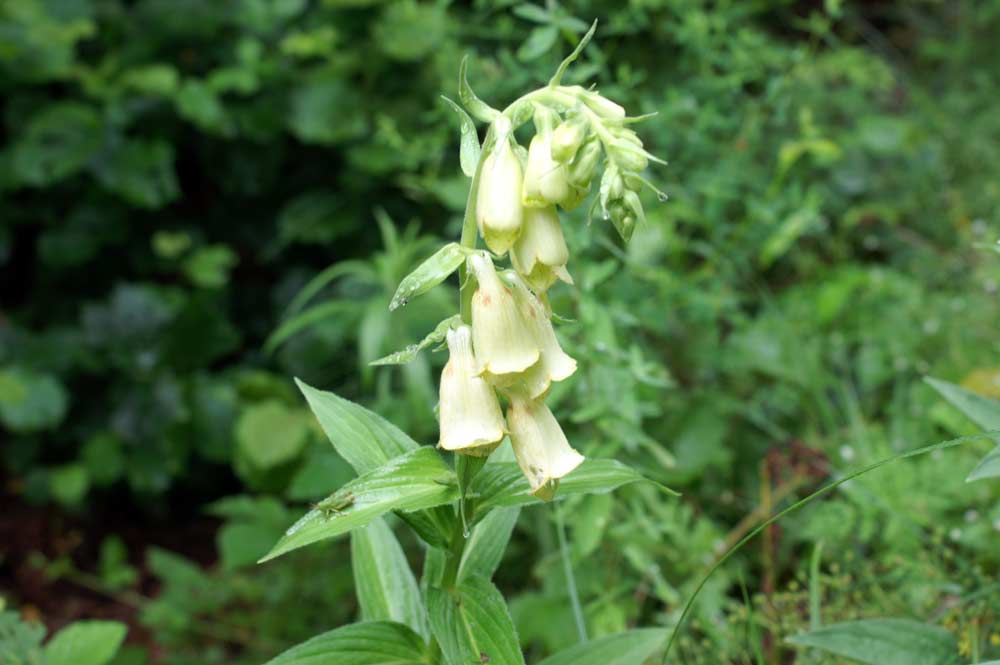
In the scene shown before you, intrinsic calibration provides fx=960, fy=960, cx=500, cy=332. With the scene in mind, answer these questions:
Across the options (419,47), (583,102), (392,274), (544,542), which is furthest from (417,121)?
(583,102)

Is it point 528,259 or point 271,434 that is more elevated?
point 528,259

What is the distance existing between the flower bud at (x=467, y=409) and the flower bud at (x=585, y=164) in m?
0.25

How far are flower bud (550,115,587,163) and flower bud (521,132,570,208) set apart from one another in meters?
0.01

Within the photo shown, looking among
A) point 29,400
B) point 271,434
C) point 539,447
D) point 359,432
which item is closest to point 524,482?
point 539,447

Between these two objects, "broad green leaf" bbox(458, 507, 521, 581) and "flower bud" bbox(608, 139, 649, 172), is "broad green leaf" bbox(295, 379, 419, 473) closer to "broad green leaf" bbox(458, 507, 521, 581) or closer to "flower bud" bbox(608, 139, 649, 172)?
"broad green leaf" bbox(458, 507, 521, 581)

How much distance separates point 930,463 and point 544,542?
0.92 metres

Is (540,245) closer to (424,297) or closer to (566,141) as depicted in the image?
(566,141)

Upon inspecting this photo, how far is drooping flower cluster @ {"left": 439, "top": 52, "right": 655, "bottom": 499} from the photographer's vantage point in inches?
43.3

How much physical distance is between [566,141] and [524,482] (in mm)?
493

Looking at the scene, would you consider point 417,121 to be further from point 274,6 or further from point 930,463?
point 930,463

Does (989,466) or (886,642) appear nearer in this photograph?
(989,466)

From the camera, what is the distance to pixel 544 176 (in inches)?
43.3

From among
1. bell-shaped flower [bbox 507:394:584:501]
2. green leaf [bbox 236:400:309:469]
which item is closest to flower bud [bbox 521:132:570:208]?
bell-shaped flower [bbox 507:394:584:501]

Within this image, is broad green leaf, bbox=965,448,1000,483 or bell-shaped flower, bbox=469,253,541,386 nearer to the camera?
bell-shaped flower, bbox=469,253,541,386
